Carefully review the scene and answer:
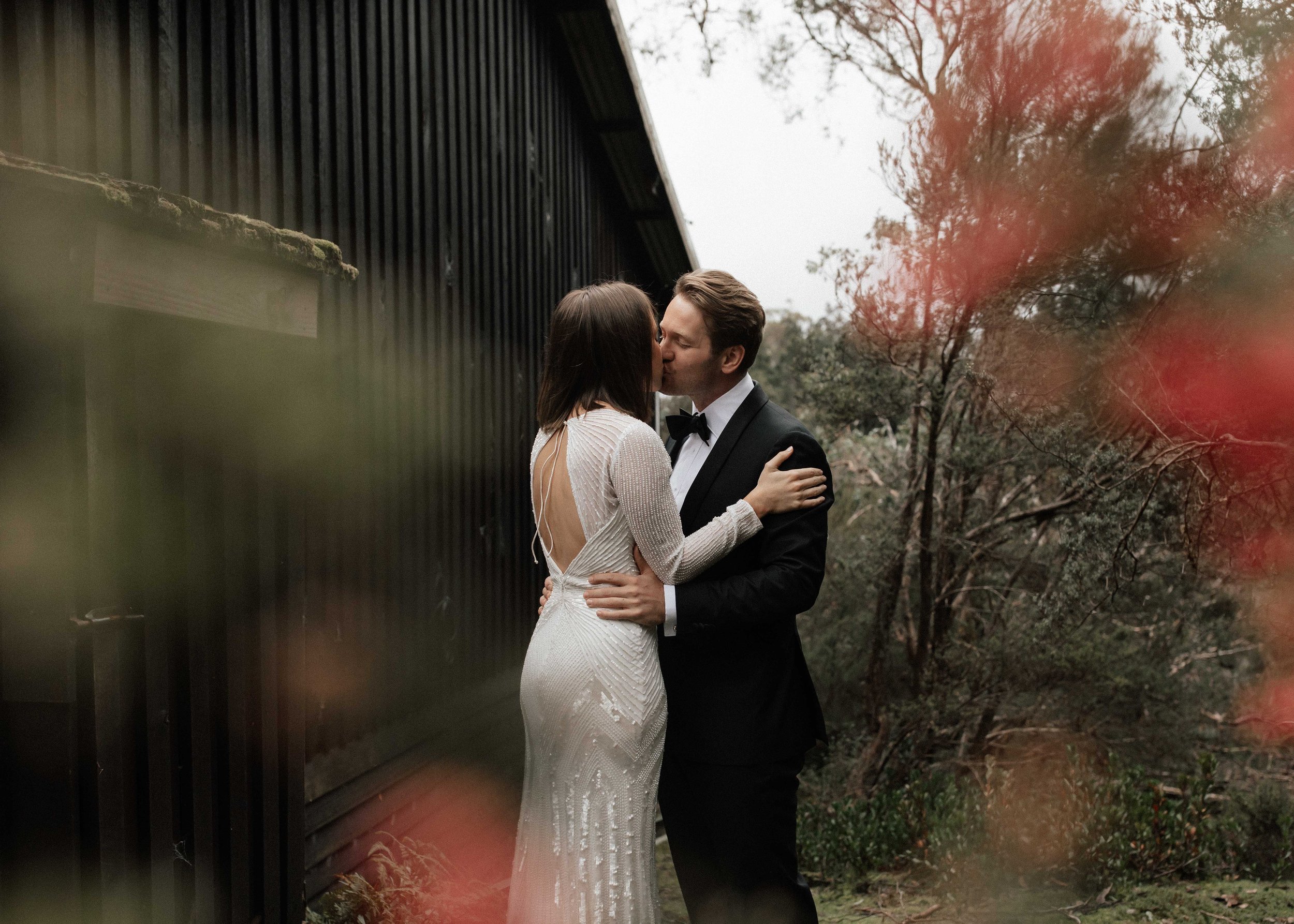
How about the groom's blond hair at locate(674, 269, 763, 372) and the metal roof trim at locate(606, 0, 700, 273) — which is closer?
the groom's blond hair at locate(674, 269, 763, 372)

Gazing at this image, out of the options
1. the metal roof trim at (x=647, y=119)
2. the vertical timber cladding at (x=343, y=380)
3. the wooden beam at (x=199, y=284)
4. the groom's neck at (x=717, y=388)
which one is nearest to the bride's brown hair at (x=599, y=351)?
the groom's neck at (x=717, y=388)

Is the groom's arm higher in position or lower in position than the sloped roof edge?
lower

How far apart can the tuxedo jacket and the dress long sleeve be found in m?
0.13

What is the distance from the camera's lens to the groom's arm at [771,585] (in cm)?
245

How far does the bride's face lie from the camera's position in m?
2.42

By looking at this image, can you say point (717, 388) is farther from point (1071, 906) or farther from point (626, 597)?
point (1071, 906)

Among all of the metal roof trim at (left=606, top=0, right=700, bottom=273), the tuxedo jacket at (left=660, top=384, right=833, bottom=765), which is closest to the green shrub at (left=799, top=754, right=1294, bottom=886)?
the tuxedo jacket at (left=660, top=384, right=833, bottom=765)

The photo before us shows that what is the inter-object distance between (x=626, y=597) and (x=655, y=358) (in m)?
0.65

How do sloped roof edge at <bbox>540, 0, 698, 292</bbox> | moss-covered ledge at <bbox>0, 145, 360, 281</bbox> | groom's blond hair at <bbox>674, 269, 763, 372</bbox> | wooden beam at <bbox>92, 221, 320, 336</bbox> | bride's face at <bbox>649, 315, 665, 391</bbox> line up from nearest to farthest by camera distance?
moss-covered ledge at <bbox>0, 145, 360, 281</bbox> → wooden beam at <bbox>92, 221, 320, 336</bbox> → bride's face at <bbox>649, 315, 665, 391</bbox> → groom's blond hair at <bbox>674, 269, 763, 372</bbox> → sloped roof edge at <bbox>540, 0, 698, 292</bbox>

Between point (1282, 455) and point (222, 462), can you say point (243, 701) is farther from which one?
point (1282, 455)

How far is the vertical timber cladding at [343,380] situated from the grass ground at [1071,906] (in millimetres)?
1738

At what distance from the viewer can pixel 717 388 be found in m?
2.82

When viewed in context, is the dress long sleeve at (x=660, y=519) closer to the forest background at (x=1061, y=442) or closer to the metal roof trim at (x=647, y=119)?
the forest background at (x=1061, y=442)

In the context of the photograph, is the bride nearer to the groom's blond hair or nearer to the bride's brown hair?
the bride's brown hair
